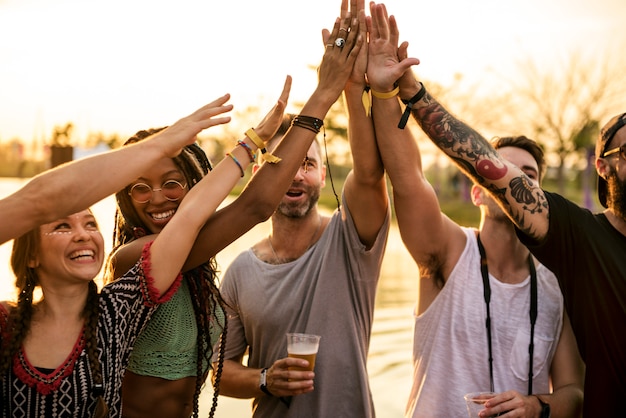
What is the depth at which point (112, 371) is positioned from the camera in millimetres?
2283

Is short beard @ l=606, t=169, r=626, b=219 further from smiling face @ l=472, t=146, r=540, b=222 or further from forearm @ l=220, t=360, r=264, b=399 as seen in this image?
forearm @ l=220, t=360, r=264, b=399

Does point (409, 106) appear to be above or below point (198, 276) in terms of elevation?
above

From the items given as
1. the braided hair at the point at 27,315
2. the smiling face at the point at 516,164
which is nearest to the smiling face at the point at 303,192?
the smiling face at the point at 516,164

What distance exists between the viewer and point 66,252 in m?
2.31

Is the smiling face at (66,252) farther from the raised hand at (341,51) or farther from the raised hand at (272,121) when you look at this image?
the raised hand at (341,51)

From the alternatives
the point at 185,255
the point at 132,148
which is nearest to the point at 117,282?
the point at 185,255

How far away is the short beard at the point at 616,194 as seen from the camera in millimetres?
2770

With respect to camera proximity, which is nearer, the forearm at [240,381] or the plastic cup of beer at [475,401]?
the plastic cup of beer at [475,401]

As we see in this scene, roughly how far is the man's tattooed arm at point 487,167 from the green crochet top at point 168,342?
4.16 feet

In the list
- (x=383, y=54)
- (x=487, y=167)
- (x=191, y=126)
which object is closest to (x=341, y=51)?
(x=383, y=54)

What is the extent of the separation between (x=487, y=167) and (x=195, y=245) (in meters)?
1.22

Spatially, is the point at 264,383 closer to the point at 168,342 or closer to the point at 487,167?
the point at 168,342

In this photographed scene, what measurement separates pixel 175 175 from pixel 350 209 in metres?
0.85

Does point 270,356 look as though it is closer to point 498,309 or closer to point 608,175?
point 498,309
